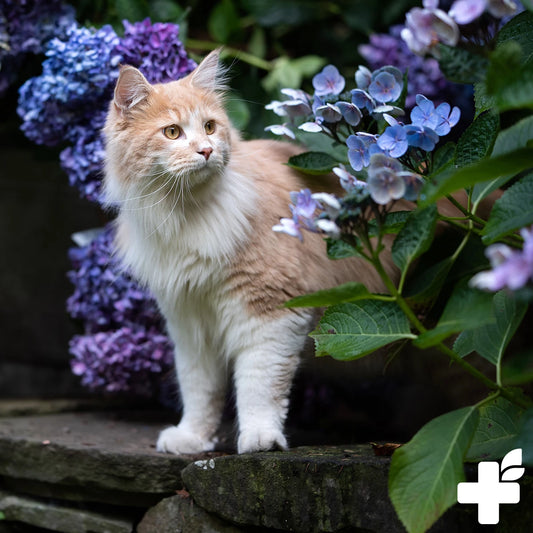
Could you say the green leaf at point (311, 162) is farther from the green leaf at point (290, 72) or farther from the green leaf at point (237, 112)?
the green leaf at point (290, 72)

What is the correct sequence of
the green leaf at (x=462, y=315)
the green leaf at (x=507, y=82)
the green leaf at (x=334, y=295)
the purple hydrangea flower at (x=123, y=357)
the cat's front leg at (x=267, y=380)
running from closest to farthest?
1. the green leaf at (x=507, y=82)
2. the green leaf at (x=462, y=315)
3. the green leaf at (x=334, y=295)
4. the cat's front leg at (x=267, y=380)
5. the purple hydrangea flower at (x=123, y=357)

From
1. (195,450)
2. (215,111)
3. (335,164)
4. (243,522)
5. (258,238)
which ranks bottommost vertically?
(243,522)

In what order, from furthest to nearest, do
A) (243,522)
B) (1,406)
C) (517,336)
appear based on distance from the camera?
(1,406), (517,336), (243,522)

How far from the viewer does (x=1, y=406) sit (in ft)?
8.67

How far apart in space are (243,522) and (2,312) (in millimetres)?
1824

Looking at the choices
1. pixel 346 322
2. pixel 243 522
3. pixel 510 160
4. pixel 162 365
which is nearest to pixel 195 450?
pixel 243 522

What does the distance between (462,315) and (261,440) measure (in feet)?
2.47

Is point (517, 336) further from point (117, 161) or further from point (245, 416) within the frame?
point (117, 161)

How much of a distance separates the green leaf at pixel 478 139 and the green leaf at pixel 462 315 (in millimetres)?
303

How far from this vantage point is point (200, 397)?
1.94 meters

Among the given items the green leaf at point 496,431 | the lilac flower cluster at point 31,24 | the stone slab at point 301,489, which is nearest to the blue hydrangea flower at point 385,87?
the green leaf at point 496,431

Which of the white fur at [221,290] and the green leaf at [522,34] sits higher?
the green leaf at [522,34]

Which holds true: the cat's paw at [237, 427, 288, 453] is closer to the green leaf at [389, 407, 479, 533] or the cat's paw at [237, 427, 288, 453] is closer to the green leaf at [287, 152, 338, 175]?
the green leaf at [389, 407, 479, 533]

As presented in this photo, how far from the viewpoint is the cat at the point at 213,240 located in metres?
1.71
